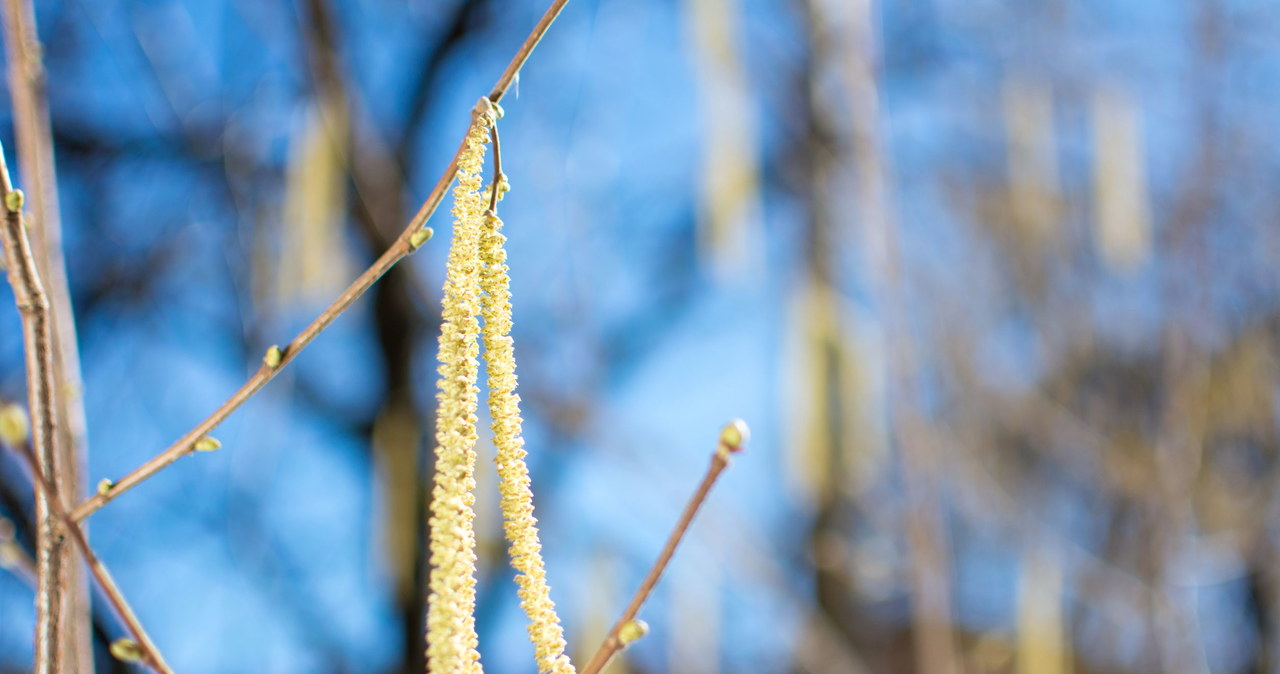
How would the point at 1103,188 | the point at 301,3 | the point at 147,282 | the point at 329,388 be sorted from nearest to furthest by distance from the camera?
the point at 301,3 → the point at 1103,188 → the point at 147,282 → the point at 329,388

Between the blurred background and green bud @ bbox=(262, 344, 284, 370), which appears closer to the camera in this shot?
green bud @ bbox=(262, 344, 284, 370)

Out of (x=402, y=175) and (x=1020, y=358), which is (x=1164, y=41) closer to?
(x=1020, y=358)

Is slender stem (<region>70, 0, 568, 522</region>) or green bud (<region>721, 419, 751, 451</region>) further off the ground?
slender stem (<region>70, 0, 568, 522</region>)

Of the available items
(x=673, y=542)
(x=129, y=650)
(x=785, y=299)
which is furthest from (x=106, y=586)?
(x=785, y=299)

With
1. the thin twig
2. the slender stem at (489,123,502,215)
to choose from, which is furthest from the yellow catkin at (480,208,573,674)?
the thin twig

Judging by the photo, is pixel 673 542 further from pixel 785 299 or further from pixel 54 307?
pixel 785 299

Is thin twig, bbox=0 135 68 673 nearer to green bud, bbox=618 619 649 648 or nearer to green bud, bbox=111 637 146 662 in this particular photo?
green bud, bbox=111 637 146 662

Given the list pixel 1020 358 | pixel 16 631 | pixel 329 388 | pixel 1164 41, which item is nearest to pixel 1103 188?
pixel 1164 41
